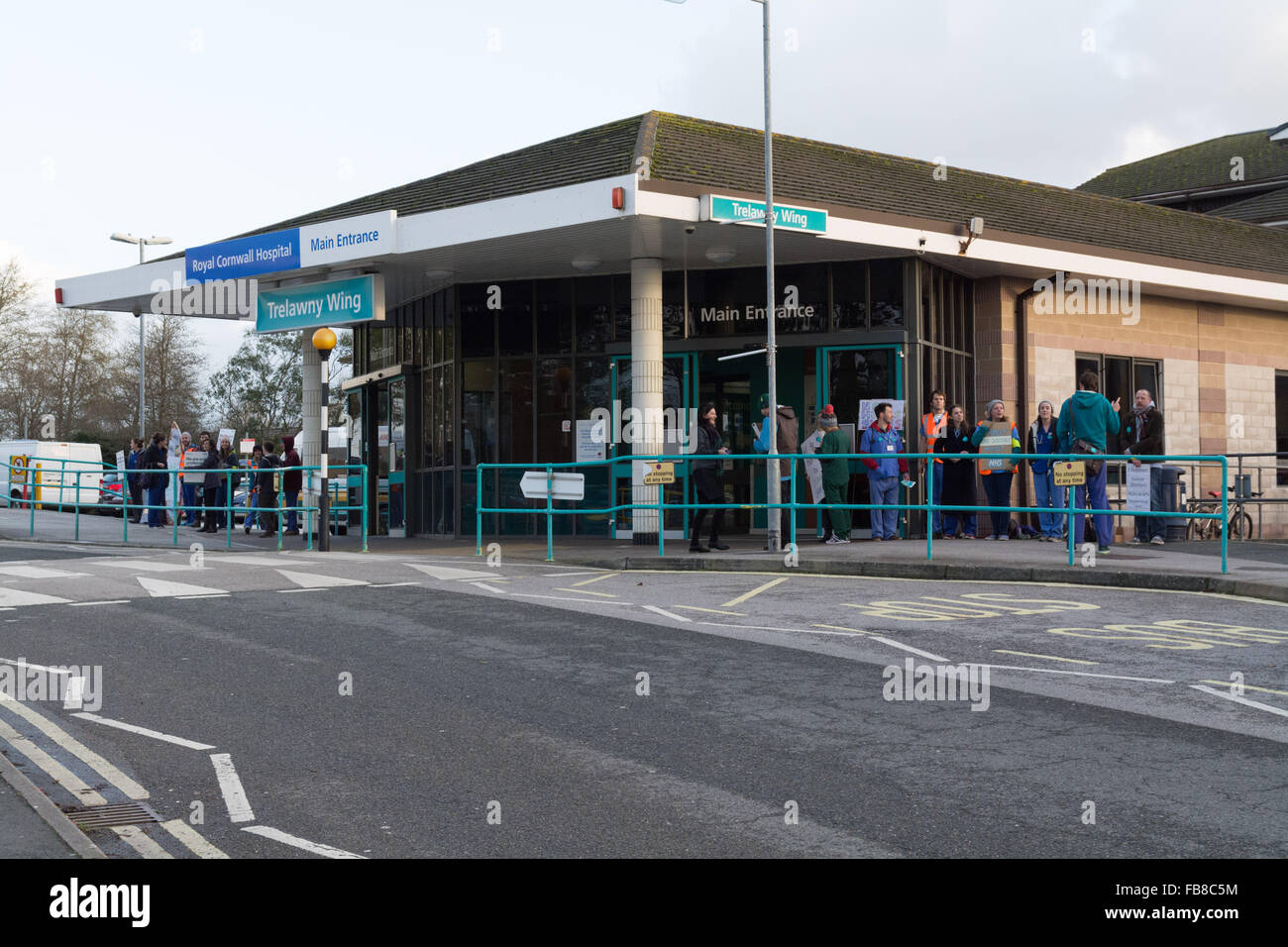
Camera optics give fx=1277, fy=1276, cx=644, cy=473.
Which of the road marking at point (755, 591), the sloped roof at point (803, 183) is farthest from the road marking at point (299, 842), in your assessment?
the sloped roof at point (803, 183)

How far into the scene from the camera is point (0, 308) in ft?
188

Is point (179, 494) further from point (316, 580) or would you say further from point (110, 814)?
point (110, 814)

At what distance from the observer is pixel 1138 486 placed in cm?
1664

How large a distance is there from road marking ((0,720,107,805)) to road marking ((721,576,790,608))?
258 inches

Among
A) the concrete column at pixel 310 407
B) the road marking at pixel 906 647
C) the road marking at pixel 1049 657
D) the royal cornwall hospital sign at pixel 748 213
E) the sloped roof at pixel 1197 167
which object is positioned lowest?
the road marking at pixel 1049 657

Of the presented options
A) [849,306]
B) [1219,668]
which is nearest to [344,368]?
[849,306]

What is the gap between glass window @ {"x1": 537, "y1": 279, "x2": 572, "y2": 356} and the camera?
837 inches

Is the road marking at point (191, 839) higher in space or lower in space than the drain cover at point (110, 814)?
lower


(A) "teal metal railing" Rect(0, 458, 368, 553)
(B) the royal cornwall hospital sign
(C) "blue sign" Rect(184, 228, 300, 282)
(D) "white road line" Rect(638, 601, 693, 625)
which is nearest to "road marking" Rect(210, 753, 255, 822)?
(D) "white road line" Rect(638, 601, 693, 625)

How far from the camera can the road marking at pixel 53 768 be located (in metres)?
5.73

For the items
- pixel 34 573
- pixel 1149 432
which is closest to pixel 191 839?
pixel 34 573

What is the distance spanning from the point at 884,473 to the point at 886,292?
147 inches

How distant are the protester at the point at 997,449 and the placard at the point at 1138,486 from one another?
1.53 m

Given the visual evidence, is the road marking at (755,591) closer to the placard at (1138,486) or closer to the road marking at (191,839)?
the placard at (1138,486)
